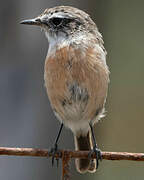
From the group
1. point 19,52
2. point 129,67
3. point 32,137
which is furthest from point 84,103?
point 129,67

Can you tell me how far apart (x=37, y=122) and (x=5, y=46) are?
953 mm

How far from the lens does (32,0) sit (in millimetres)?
5680

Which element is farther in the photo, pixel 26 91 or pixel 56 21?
pixel 26 91

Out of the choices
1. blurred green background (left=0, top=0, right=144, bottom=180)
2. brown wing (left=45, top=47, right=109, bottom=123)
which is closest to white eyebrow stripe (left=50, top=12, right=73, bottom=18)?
brown wing (left=45, top=47, right=109, bottom=123)

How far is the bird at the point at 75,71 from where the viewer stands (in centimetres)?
343

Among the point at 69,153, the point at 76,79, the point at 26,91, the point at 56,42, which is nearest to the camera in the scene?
the point at 69,153

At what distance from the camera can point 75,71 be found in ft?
11.2

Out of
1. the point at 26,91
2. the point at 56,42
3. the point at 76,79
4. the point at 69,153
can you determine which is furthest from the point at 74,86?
the point at 26,91

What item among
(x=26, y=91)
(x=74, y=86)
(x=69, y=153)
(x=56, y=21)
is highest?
(x=56, y=21)

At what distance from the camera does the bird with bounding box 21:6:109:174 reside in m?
3.43

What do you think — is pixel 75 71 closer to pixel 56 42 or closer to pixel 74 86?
pixel 74 86

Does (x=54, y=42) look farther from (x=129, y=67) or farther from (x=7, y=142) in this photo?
(x=129, y=67)

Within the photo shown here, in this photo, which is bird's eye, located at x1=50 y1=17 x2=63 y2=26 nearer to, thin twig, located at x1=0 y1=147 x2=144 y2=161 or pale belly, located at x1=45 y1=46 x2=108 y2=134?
pale belly, located at x1=45 y1=46 x2=108 y2=134

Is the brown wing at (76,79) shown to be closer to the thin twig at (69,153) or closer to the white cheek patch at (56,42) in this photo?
the white cheek patch at (56,42)
